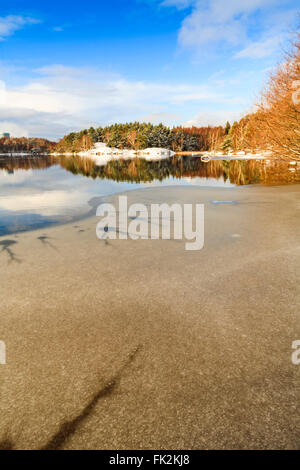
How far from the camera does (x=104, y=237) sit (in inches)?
265

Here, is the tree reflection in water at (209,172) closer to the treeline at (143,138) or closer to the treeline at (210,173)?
the treeline at (210,173)

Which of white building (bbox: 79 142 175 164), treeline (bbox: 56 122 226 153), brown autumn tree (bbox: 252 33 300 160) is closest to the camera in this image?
brown autumn tree (bbox: 252 33 300 160)

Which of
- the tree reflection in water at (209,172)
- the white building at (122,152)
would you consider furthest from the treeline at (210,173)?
the white building at (122,152)

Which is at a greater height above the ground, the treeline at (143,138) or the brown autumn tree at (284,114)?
the treeline at (143,138)

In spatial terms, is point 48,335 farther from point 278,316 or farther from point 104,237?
point 104,237

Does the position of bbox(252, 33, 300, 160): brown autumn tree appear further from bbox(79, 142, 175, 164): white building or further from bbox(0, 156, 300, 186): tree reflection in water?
bbox(79, 142, 175, 164): white building

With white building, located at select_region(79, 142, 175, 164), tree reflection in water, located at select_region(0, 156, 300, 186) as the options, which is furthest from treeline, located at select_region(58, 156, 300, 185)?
white building, located at select_region(79, 142, 175, 164)

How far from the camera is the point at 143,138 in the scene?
11156 cm

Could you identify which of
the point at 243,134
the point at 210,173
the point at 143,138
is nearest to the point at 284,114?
the point at 210,173

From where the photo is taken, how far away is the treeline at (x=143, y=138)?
367ft

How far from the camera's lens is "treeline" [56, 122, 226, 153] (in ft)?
367

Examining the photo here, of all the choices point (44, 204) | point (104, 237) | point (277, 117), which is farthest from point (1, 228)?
point (277, 117)

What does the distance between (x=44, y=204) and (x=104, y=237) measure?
21.0ft
